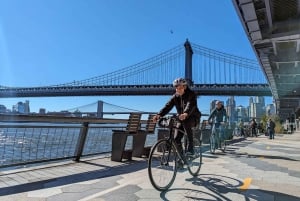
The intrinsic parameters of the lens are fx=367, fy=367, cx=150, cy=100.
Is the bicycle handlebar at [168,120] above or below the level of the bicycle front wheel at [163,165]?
above

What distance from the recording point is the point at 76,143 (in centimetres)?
725

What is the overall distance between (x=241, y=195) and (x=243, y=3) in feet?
24.9

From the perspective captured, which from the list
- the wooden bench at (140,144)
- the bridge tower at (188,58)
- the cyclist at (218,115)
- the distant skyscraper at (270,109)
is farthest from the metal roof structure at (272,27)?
the distant skyscraper at (270,109)

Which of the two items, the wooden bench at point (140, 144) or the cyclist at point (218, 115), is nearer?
the wooden bench at point (140, 144)

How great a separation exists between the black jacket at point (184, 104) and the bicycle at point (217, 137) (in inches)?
191

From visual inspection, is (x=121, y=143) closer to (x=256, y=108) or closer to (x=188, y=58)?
(x=188, y=58)

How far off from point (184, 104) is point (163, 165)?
3.47ft

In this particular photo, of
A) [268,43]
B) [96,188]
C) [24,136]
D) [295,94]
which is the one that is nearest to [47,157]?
[24,136]

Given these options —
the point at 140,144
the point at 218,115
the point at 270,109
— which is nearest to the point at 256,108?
the point at 270,109

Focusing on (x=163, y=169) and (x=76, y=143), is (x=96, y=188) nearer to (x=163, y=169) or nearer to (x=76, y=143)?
(x=163, y=169)

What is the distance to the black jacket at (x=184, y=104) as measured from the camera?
5379mm

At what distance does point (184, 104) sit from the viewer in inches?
217

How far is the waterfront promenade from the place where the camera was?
4422 millimetres

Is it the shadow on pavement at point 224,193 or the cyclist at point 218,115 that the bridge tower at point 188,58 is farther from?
the shadow on pavement at point 224,193
